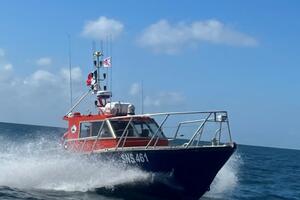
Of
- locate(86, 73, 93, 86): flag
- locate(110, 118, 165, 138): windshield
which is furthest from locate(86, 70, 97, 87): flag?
locate(110, 118, 165, 138): windshield

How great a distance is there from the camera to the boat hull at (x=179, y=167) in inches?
579

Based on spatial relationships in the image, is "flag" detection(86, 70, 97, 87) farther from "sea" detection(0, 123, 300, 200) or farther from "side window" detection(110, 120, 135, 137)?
"side window" detection(110, 120, 135, 137)

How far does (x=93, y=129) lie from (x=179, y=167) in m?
3.79

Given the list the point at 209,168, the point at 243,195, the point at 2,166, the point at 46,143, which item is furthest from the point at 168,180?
the point at 46,143

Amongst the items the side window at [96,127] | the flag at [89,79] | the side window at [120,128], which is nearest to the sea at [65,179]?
the side window at [96,127]

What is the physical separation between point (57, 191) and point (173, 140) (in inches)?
155

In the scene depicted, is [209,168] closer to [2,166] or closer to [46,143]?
[2,166]

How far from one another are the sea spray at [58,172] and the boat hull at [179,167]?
334mm

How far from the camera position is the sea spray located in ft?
52.1

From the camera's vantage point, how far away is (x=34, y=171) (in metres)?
17.7

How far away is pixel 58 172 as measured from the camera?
17.3 meters

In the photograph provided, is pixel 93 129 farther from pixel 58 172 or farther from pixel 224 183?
pixel 224 183

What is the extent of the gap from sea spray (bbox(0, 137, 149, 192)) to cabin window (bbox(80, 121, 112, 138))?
91 centimetres

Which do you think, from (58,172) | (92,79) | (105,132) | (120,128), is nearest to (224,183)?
(120,128)
